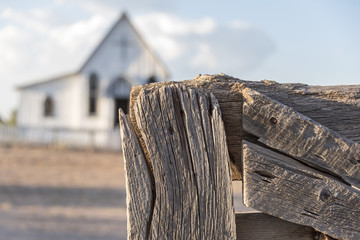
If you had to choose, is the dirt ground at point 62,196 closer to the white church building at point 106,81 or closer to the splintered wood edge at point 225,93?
the white church building at point 106,81

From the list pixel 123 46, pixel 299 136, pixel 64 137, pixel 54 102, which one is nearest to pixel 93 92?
pixel 54 102

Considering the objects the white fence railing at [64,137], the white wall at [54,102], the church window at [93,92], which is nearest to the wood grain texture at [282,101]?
the white fence railing at [64,137]

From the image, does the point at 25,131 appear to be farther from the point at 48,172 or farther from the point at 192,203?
the point at 192,203

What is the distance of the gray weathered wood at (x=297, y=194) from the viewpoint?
1385mm

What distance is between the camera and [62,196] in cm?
1222

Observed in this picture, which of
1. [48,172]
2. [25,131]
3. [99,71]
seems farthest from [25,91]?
[48,172]

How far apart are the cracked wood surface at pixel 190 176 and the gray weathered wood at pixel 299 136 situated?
13cm

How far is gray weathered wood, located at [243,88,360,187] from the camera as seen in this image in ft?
4.58

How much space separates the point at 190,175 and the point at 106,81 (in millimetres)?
23065

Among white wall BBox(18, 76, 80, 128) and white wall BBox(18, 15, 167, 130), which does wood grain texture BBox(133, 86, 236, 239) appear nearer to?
white wall BBox(18, 15, 167, 130)

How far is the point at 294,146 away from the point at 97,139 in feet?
74.3

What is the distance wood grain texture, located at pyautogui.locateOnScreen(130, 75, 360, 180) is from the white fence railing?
71.2 ft

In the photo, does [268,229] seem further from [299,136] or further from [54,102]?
[54,102]

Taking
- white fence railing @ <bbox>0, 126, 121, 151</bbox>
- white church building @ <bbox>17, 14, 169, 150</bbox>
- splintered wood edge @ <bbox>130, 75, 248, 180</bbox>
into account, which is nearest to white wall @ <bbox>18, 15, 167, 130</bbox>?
white church building @ <bbox>17, 14, 169, 150</bbox>
